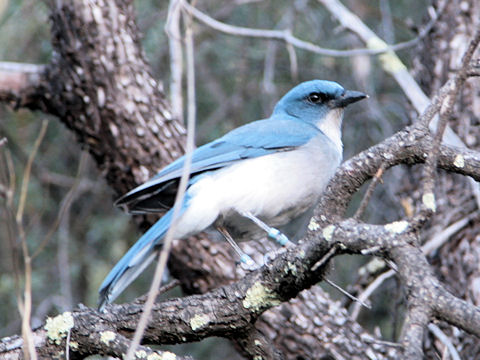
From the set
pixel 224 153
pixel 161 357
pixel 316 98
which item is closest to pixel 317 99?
pixel 316 98

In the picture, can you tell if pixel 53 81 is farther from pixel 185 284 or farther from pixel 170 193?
pixel 185 284

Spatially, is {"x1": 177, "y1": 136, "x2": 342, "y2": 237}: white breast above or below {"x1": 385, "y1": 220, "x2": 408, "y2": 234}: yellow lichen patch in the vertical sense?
below

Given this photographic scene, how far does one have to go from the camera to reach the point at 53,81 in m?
4.38

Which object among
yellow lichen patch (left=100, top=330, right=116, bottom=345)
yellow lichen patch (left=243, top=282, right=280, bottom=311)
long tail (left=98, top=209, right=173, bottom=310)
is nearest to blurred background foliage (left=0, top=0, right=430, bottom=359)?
long tail (left=98, top=209, right=173, bottom=310)

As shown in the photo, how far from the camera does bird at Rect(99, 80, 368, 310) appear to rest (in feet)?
11.6

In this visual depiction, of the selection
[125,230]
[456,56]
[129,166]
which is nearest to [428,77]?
[456,56]

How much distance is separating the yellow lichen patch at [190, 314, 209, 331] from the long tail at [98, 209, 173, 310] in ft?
1.65

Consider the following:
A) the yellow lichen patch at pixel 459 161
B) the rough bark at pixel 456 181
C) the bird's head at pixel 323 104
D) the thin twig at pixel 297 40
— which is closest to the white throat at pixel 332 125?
the bird's head at pixel 323 104

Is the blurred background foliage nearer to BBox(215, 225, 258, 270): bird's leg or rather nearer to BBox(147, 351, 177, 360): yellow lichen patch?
BBox(215, 225, 258, 270): bird's leg

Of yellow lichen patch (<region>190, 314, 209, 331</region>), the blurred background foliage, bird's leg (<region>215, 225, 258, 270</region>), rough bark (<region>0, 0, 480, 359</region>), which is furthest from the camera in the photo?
the blurred background foliage

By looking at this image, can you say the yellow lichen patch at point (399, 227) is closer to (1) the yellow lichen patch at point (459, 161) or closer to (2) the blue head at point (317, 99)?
(1) the yellow lichen patch at point (459, 161)

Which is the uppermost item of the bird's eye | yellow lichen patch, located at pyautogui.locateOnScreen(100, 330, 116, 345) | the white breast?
the bird's eye

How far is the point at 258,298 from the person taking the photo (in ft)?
8.82

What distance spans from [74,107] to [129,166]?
0.51 m
